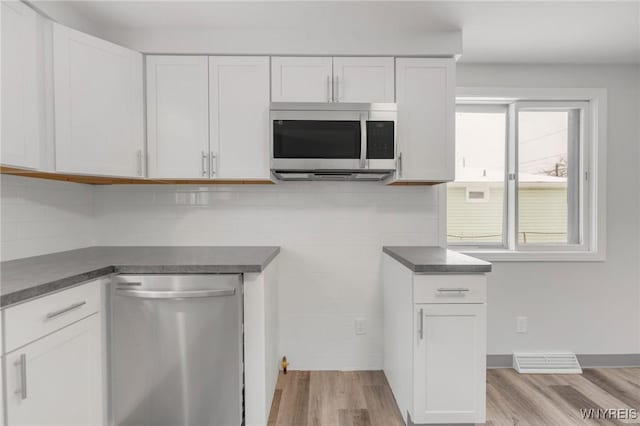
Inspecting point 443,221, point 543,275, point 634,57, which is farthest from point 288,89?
point 634,57

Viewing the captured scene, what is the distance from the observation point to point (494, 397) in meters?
2.32

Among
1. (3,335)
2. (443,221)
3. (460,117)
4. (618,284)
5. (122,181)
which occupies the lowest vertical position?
(618,284)

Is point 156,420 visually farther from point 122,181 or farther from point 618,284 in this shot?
point 618,284

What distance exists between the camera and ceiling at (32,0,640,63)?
2039 millimetres

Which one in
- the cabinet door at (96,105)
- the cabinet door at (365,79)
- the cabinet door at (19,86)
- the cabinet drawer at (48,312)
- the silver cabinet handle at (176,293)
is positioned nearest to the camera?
the cabinet drawer at (48,312)

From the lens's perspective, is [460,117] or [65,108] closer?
[65,108]

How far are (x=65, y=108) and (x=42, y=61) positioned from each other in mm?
237

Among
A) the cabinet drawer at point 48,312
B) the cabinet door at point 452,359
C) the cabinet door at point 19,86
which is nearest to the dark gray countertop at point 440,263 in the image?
the cabinet door at point 452,359

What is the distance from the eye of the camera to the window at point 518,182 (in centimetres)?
292

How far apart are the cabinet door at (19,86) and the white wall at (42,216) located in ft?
1.27

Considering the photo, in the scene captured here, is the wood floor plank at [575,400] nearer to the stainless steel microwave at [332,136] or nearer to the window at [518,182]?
the window at [518,182]

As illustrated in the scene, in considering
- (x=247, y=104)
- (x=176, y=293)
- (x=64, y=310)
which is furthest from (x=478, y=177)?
(x=64, y=310)

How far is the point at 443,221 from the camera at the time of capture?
268 cm

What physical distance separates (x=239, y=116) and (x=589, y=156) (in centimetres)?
278
